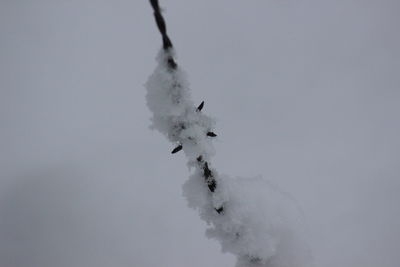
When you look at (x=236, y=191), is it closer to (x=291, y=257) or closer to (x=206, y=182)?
(x=206, y=182)

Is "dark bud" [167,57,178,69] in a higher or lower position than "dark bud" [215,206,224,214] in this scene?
lower

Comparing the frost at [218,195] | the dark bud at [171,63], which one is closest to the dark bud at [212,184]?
the frost at [218,195]

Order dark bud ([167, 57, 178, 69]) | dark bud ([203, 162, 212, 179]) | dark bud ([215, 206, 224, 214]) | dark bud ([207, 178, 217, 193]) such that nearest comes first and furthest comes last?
dark bud ([167, 57, 178, 69]), dark bud ([203, 162, 212, 179]), dark bud ([207, 178, 217, 193]), dark bud ([215, 206, 224, 214])

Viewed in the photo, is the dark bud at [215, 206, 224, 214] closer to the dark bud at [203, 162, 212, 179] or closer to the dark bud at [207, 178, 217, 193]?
the dark bud at [207, 178, 217, 193]

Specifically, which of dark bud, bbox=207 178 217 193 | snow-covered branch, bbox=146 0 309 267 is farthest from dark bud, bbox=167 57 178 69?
dark bud, bbox=207 178 217 193

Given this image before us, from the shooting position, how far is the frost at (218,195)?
11234mm

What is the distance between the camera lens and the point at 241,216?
1588cm

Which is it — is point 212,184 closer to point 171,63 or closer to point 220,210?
point 220,210

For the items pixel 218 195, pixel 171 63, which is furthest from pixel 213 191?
pixel 171 63

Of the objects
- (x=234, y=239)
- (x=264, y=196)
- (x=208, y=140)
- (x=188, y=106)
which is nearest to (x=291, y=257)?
(x=264, y=196)

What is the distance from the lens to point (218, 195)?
1429 cm

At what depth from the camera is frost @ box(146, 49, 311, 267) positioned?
11.2 m

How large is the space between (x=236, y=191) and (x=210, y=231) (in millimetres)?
1841

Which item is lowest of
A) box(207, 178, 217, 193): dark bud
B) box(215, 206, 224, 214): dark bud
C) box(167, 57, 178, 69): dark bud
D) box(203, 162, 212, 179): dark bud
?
box(167, 57, 178, 69): dark bud
